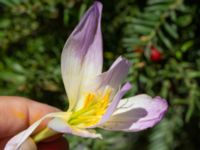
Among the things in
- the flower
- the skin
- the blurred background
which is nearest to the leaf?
the blurred background

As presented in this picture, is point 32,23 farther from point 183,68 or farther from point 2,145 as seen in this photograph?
point 2,145

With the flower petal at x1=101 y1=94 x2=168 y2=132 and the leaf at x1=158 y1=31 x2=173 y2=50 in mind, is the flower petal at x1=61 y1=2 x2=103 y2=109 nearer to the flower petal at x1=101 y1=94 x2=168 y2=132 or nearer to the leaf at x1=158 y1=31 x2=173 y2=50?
the flower petal at x1=101 y1=94 x2=168 y2=132

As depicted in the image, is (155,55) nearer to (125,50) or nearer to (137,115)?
(125,50)

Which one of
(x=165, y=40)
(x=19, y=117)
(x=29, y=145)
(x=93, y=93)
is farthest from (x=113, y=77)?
(x=165, y=40)

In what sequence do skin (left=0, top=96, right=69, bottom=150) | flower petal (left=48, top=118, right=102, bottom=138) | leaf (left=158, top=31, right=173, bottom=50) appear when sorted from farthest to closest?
leaf (left=158, top=31, right=173, bottom=50), skin (left=0, top=96, right=69, bottom=150), flower petal (left=48, top=118, right=102, bottom=138)

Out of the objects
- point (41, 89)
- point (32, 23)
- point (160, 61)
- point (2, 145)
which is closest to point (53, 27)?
point (32, 23)
